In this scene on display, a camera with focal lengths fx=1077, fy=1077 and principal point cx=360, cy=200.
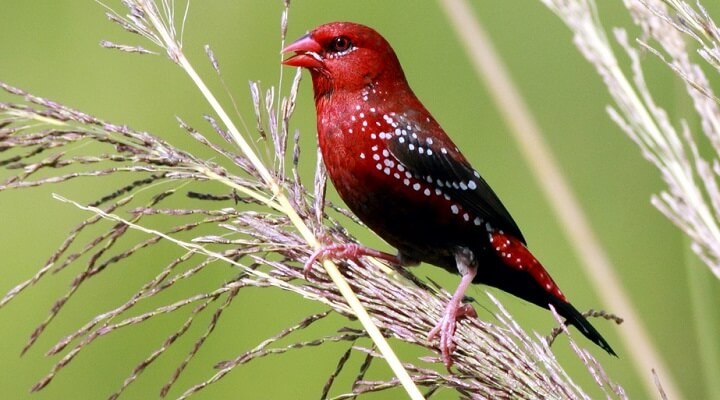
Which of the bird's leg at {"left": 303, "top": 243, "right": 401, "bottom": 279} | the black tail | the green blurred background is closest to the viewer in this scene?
the bird's leg at {"left": 303, "top": 243, "right": 401, "bottom": 279}

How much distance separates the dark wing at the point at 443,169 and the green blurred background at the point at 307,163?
4.33 ft

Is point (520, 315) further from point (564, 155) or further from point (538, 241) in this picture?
point (564, 155)

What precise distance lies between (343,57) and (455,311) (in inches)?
32.3

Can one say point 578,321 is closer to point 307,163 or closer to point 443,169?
point 443,169

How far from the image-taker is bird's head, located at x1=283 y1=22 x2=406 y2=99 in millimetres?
2699

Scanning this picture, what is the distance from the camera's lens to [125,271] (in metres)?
4.18

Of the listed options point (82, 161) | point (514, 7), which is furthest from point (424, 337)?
point (514, 7)

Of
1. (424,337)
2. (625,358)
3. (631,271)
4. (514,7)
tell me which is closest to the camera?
(424,337)

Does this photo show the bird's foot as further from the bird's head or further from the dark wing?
the bird's head

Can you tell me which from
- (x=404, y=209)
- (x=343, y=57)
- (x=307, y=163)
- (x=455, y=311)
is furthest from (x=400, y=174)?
(x=307, y=163)

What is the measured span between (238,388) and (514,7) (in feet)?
7.06

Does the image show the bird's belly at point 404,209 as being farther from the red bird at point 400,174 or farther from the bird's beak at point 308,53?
the bird's beak at point 308,53

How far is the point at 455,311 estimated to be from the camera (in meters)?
2.20

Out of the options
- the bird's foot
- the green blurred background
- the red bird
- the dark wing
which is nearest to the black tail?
the red bird
